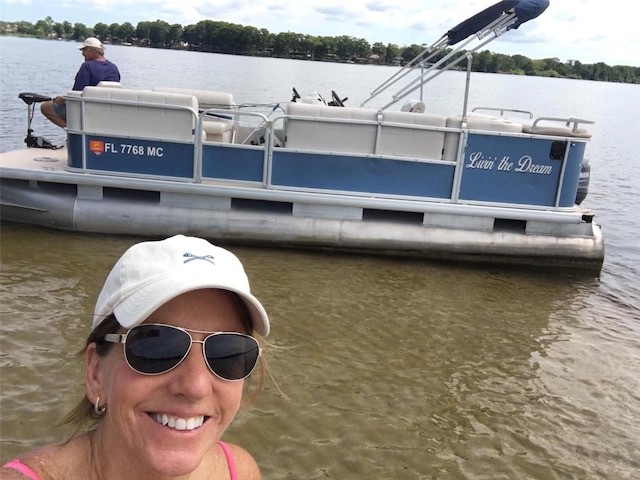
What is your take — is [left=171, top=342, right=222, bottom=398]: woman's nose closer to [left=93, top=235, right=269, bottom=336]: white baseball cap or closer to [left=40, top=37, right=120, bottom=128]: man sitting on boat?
[left=93, top=235, right=269, bottom=336]: white baseball cap

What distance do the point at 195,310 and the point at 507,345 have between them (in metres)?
4.31

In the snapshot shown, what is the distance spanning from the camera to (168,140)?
6594mm

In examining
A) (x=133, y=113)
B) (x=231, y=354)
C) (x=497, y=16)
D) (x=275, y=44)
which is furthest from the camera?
(x=275, y=44)

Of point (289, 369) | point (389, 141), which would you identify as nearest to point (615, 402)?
point (289, 369)

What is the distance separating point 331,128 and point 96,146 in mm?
2655

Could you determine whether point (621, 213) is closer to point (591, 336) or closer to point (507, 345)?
point (591, 336)

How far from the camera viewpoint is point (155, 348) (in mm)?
1249

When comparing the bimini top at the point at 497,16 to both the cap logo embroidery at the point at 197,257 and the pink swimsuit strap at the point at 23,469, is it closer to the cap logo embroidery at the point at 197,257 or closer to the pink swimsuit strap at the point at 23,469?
the cap logo embroidery at the point at 197,257

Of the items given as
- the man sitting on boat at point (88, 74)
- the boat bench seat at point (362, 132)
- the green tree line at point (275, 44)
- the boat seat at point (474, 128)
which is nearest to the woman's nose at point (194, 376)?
the boat bench seat at point (362, 132)

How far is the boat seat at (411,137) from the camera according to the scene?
6.65 metres

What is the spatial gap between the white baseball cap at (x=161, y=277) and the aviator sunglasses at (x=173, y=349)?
41 millimetres

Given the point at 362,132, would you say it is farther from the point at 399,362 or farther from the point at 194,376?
the point at 194,376

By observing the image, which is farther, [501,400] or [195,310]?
[501,400]

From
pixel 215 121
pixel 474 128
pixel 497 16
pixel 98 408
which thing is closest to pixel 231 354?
pixel 98 408
